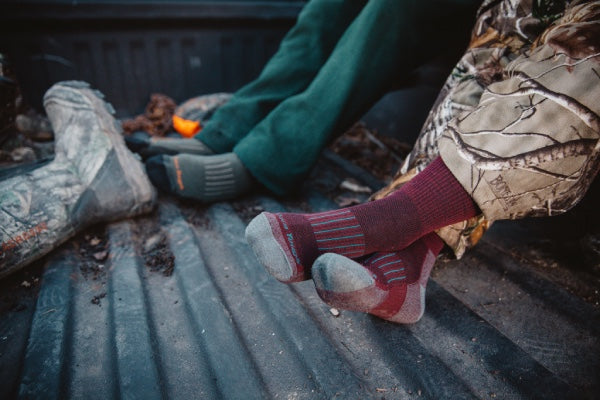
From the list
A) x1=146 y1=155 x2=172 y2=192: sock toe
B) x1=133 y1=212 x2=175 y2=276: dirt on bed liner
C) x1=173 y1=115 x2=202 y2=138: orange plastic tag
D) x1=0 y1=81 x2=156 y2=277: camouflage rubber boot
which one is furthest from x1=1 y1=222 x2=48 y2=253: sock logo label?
x1=173 y1=115 x2=202 y2=138: orange plastic tag

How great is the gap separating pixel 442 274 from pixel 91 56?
6.32 feet

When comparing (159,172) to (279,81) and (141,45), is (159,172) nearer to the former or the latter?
(279,81)

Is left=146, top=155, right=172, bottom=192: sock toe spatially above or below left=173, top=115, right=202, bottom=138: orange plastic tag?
above

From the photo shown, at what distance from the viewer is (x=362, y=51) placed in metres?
1.08

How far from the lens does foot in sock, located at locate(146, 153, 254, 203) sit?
1.12 m

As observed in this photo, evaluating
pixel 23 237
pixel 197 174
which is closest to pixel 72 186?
pixel 23 237

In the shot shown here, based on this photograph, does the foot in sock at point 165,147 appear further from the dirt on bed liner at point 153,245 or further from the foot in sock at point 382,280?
the foot in sock at point 382,280

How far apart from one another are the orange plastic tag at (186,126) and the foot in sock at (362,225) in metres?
1.13

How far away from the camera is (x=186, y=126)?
1.70 m

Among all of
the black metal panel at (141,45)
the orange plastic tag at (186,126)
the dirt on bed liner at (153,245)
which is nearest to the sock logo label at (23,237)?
the dirt on bed liner at (153,245)

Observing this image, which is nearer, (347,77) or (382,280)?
(382,280)

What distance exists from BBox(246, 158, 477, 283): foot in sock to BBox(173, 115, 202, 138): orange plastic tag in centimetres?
113

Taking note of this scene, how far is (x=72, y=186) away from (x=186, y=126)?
80 cm

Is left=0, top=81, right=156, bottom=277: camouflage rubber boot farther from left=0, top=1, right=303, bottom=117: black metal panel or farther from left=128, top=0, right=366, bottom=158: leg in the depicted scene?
left=0, top=1, right=303, bottom=117: black metal panel
